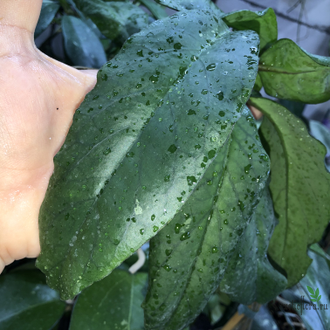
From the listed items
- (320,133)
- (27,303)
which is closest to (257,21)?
(320,133)

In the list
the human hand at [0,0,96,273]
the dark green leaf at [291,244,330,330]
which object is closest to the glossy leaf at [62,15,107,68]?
the human hand at [0,0,96,273]

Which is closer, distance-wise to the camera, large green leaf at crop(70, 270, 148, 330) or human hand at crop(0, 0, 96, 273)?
human hand at crop(0, 0, 96, 273)

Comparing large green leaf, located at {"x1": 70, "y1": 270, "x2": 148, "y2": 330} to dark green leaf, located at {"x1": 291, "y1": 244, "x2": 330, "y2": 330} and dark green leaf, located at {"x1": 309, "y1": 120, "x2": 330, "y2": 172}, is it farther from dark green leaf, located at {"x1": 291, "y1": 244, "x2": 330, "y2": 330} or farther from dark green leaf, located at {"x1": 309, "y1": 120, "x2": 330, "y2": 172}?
dark green leaf, located at {"x1": 309, "y1": 120, "x2": 330, "y2": 172}

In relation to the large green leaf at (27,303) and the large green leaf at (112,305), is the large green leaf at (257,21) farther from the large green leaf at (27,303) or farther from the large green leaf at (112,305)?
the large green leaf at (27,303)

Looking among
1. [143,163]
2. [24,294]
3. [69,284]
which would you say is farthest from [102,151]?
[24,294]

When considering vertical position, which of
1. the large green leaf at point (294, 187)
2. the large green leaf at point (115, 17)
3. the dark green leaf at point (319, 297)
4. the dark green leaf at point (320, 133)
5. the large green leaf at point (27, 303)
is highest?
the large green leaf at point (115, 17)

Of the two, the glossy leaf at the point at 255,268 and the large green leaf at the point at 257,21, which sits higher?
the large green leaf at the point at 257,21

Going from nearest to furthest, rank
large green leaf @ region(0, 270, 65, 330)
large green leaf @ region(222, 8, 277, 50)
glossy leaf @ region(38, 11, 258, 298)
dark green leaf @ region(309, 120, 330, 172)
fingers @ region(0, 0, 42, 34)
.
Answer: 1. glossy leaf @ region(38, 11, 258, 298)
2. fingers @ region(0, 0, 42, 34)
3. large green leaf @ region(222, 8, 277, 50)
4. large green leaf @ region(0, 270, 65, 330)
5. dark green leaf @ region(309, 120, 330, 172)

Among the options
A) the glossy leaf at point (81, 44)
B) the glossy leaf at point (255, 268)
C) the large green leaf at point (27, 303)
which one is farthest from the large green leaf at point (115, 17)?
the large green leaf at point (27, 303)
